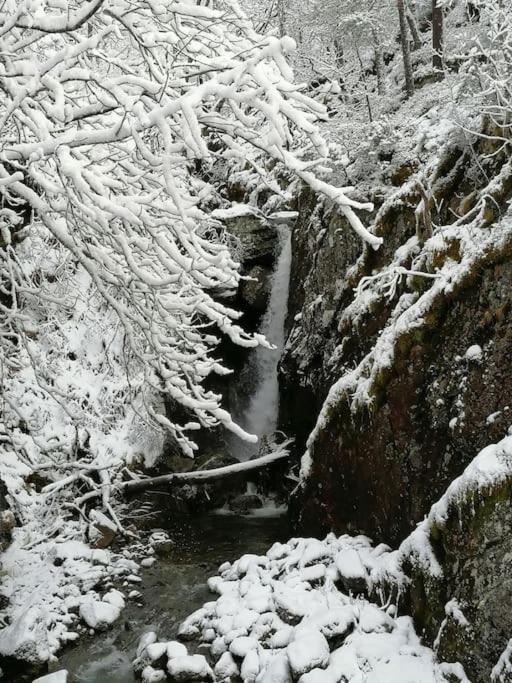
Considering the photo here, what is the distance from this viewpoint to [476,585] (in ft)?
12.7

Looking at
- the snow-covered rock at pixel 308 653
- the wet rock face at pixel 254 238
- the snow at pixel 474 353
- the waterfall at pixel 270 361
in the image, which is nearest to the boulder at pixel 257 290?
the waterfall at pixel 270 361

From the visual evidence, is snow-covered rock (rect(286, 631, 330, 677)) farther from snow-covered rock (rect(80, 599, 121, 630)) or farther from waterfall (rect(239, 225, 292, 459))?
waterfall (rect(239, 225, 292, 459))

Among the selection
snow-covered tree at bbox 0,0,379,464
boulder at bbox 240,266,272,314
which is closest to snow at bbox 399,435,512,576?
snow-covered tree at bbox 0,0,379,464

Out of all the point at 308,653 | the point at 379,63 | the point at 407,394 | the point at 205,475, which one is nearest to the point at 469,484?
the point at 407,394

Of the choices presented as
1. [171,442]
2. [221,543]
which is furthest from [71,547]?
[171,442]

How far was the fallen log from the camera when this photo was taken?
29.0 ft

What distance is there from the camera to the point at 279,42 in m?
2.10

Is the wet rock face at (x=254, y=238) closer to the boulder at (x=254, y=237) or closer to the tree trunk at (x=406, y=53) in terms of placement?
the boulder at (x=254, y=237)

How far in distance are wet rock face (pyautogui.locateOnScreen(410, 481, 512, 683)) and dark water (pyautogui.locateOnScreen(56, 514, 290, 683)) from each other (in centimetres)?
323

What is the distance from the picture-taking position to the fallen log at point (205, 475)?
8828 millimetres

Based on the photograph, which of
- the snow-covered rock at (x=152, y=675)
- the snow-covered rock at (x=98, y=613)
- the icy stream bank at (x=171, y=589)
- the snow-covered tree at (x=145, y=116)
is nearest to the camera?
the snow-covered tree at (x=145, y=116)

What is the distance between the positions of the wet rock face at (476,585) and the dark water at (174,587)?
323 centimetres

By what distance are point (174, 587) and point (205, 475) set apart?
7.91ft

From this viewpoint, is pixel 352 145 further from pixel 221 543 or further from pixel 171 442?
pixel 221 543
